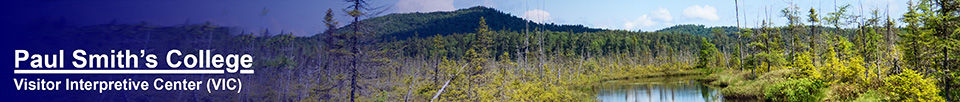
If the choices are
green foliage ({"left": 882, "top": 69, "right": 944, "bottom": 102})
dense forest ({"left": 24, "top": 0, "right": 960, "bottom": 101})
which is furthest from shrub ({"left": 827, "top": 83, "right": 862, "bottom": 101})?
green foliage ({"left": 882, "top": 69, "right": 944, "bottom": 102})

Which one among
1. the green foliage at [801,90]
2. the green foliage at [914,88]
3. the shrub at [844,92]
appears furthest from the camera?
the green foliage at [801,90]

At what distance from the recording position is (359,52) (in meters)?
21.4

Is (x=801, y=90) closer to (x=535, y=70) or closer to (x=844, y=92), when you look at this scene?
(x=844, y=92)

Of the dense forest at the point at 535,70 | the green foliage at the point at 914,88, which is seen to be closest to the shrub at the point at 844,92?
the dense forest at the point at 535,70

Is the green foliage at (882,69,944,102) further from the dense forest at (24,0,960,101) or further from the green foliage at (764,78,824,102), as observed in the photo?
the green foliage at (764,78,824,102)

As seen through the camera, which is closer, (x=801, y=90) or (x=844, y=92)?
(x=844, y=92)

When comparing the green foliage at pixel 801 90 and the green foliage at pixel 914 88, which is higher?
the green foliage at pixel 914 88

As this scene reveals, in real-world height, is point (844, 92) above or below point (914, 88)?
below

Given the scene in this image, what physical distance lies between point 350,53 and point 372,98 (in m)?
5.80

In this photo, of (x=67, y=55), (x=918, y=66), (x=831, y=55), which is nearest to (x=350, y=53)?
(x=918, y=66)

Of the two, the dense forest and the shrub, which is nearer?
the dense forest

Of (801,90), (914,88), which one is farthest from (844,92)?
(914,88)

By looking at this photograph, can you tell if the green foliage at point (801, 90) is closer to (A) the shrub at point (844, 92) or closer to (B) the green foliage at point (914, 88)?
(A) the shrub at point (844, 92)

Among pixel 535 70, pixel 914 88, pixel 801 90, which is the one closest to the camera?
pixel 914 88
